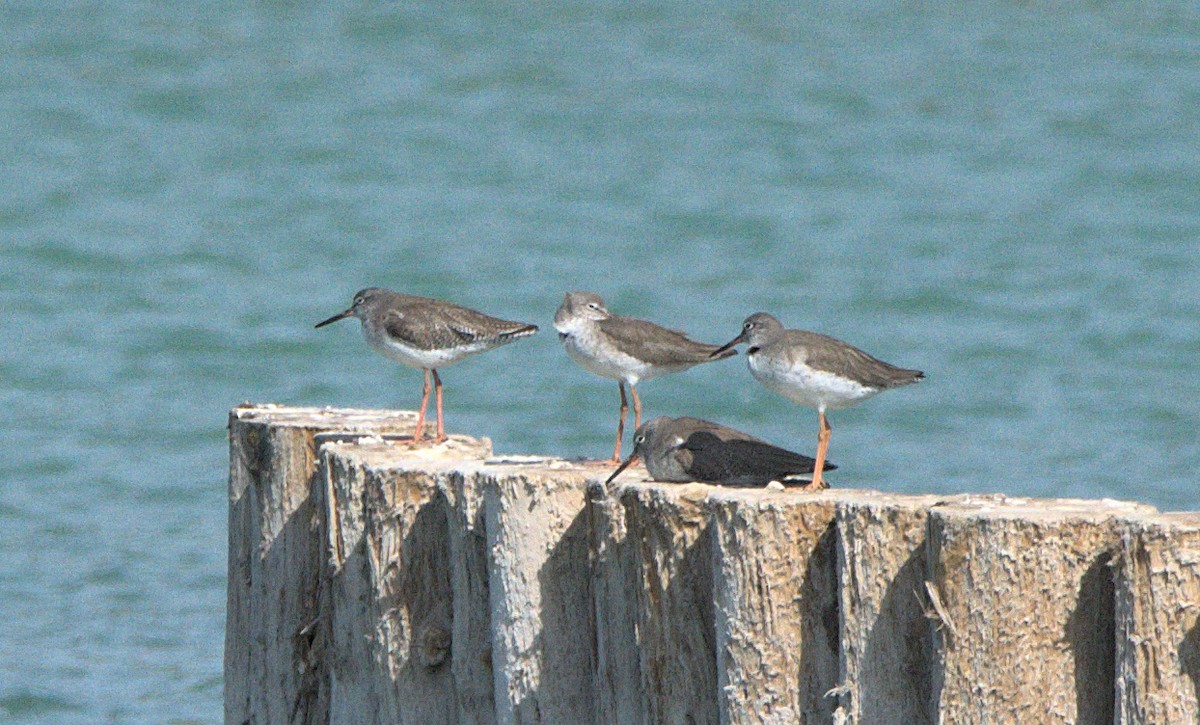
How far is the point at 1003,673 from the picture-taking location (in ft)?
21.2

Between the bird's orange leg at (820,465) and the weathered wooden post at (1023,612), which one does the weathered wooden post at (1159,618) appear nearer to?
the weathered wooden post at (1023,612)

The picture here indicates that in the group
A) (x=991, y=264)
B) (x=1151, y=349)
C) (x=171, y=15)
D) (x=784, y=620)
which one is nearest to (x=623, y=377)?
(x=784, y=620)

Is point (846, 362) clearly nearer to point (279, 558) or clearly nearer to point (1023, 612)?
point (1023, 612)

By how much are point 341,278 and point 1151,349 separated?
10781mm

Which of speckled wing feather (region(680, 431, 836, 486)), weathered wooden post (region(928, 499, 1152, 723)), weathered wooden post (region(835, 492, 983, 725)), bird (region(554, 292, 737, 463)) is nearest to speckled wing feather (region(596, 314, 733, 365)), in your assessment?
bird (region(554, 292, 737, 463))

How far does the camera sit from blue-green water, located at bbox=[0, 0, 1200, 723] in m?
17.7

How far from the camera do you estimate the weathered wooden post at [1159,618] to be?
20.2 ft

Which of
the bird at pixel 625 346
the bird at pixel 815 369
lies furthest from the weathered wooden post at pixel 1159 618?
the bird at pixel 625 346

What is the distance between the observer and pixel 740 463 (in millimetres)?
8273

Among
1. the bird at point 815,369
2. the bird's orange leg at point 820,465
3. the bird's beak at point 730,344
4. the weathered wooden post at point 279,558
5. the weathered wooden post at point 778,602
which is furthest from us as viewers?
the weathered wooden post at point 279,558

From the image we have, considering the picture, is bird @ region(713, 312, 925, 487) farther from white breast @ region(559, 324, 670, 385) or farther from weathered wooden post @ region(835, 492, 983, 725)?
weathered wooden post @ region(835, 492, 983, 725)

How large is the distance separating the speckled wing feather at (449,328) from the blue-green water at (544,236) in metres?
4.28

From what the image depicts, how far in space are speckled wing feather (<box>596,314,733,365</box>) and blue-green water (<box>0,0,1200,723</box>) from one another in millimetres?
5543

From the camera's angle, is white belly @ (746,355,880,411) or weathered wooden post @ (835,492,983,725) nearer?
weathered wooden post @ (835,492,983,725)
